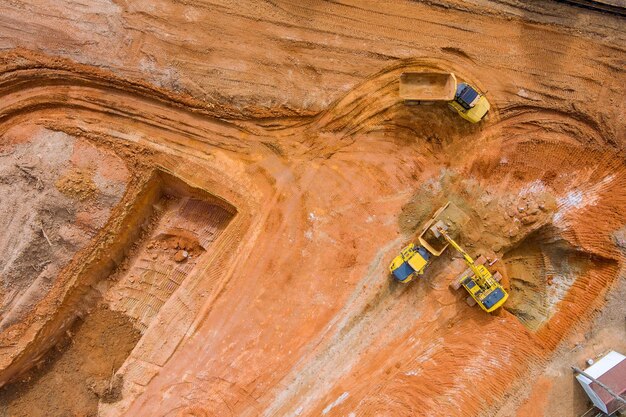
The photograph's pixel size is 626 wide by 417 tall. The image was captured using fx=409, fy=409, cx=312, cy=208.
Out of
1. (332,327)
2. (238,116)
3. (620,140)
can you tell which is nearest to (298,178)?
(238,116)

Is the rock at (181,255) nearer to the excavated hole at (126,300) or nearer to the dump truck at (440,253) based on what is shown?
the excavated hole at (126,300)

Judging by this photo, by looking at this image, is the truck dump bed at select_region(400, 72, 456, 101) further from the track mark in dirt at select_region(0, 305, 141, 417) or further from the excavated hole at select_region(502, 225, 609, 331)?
the track mark in dirt at select_region(0, 305, 141, 417)

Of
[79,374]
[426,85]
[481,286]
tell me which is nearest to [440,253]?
[481,286]

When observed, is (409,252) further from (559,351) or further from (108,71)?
(108,71)

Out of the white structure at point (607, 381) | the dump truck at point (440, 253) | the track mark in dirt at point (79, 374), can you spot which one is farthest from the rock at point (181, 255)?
the white structure at point (607, 381)

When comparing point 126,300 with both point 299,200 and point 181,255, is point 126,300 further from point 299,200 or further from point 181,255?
point 299,200

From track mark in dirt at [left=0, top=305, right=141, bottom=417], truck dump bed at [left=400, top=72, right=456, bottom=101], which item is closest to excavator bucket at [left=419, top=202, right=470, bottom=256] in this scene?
truck dump bed at [left=400, top=72, right=456, bottom=101]
